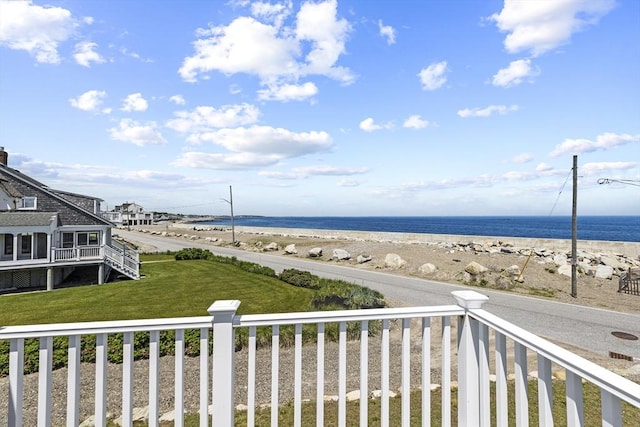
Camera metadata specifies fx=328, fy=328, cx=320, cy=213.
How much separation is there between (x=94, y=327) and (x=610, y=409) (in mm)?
2908

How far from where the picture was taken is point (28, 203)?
15.4 metres

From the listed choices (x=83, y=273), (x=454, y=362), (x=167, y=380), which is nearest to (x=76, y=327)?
(x=167, y=380)

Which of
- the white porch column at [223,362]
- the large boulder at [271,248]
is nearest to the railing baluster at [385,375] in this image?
the white porch column at [223,362]

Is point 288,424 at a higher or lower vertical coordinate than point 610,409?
lower

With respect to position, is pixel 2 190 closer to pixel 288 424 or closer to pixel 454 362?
pixel 288 424

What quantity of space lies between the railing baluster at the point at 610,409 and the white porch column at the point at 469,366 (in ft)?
3.77

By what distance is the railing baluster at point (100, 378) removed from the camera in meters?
2.24

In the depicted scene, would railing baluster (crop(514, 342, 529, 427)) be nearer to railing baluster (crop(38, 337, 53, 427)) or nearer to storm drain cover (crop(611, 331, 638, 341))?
railing baluster (crop(38, 337, 53, 427))

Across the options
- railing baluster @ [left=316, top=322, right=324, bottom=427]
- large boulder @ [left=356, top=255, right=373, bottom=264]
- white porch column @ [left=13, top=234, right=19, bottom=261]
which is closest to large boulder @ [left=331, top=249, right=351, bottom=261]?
large boulder @ [left=356, top=255, right=373, bottom=264]

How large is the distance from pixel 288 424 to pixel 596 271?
19.5 meters

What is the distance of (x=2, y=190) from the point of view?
48.1 ft

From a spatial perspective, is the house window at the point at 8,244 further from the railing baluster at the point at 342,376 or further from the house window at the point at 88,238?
the railing baluster at the point at 342,376

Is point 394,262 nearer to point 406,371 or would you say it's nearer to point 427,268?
point 427,268

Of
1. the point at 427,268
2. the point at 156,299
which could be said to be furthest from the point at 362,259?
the point at 156,299
